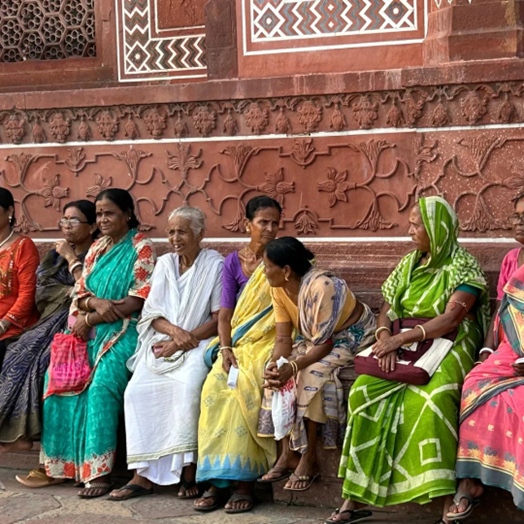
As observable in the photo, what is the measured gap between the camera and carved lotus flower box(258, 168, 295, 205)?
735 cm

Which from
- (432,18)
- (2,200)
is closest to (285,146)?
(432,18)

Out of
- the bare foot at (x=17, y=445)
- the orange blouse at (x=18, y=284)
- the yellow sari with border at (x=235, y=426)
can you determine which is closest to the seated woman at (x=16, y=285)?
the orange blouse at (x=18, y=284)

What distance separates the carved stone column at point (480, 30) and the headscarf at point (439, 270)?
106 centimetres

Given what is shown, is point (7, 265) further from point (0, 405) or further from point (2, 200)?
point (0, 405)

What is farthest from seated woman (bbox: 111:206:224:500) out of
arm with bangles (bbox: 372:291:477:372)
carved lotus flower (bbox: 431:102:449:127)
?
carved lotus flower (bbox: 431:102:449:127)

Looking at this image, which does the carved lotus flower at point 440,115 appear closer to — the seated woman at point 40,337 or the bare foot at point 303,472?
the bare foot at point 303,472

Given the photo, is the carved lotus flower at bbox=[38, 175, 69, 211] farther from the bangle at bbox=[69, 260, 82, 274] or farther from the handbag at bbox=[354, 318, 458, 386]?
the handbag at bbox=[354, 318, 458, 386]

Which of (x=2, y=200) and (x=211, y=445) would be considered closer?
(x=211, y=445)

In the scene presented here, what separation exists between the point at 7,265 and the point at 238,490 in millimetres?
2300

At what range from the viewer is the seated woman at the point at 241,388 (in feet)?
19.9

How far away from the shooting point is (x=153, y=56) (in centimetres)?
827

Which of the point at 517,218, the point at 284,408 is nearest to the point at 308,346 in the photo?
the point at 284,408

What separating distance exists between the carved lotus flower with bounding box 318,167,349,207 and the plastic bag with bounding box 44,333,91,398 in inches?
73.3

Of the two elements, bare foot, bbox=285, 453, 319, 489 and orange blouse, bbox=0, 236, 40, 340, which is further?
orange blouse, bbox=0, 236, 40, 340
